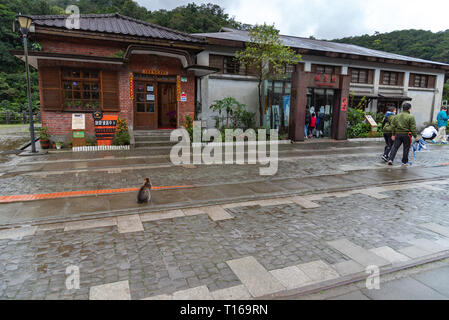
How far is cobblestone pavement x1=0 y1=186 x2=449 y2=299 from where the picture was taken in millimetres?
3146

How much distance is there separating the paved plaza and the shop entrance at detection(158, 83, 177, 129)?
283 inches

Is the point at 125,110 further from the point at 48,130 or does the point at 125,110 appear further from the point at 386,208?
the point at 386,208

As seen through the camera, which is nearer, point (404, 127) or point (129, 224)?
point (129, 224)

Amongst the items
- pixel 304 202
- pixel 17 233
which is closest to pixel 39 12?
pixel 17 233

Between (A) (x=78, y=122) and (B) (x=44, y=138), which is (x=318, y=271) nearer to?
(A) (x=78, y=122)

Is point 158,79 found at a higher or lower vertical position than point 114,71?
lower

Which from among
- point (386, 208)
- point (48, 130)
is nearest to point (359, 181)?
point (386, 208)

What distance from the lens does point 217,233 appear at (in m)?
4.43

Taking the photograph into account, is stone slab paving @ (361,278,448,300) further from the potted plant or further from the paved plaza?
the potted plant

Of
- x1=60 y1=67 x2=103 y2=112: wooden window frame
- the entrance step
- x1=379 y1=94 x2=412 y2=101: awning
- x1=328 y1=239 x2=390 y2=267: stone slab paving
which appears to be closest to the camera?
x1=328 y1=239 x2=390 y2=267: stone slab paving

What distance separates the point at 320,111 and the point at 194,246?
49.4 feet

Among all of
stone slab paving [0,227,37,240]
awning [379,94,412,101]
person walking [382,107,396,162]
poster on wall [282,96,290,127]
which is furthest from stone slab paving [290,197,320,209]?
awning [379,94,412,101]

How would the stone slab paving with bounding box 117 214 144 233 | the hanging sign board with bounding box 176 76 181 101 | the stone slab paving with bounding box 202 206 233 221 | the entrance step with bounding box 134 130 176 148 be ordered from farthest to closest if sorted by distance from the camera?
the hanging sign board with bounding box 176 76 181 101, the entrance step with bounding box 134 130 176 148, the stone slab paving with bounding box 202 206 233 221, the stone slab paving with bounding box 117 214 144 233
